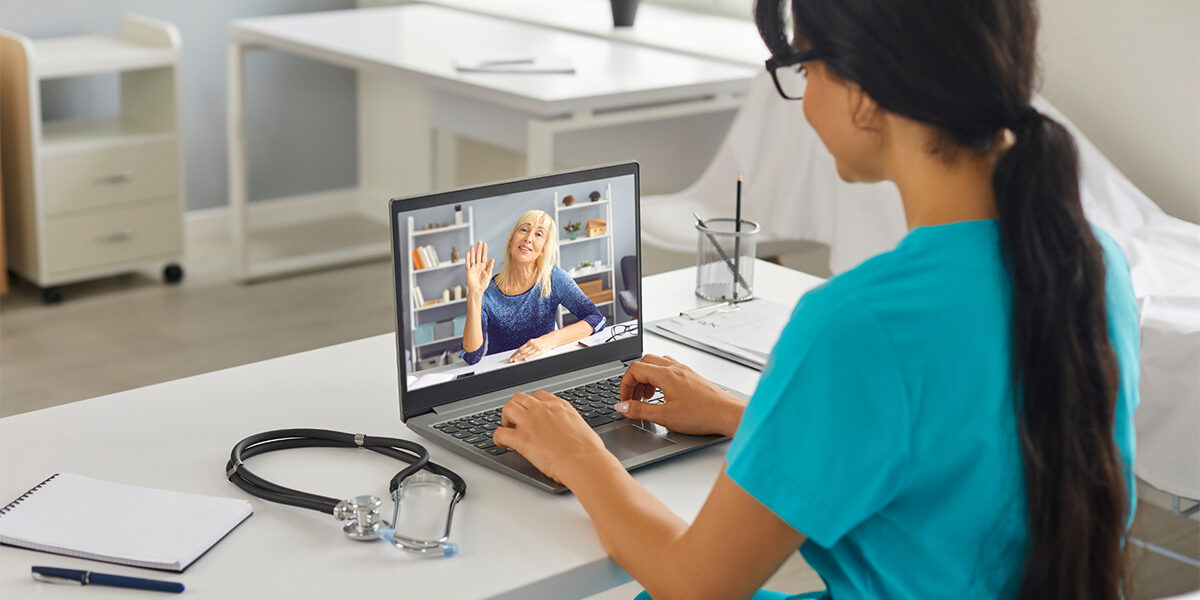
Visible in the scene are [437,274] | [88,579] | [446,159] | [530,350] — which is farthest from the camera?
[446,159]

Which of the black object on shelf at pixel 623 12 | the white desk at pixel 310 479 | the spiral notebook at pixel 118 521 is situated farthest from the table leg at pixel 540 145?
the spiral notebook at pixel 118 521

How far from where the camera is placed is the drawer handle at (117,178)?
3.62 meters

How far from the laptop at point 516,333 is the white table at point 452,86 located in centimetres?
146

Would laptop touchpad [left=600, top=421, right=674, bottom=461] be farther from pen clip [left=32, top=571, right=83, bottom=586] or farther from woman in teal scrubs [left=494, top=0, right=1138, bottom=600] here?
pen clip [left=32, top=571, right=83, bottom=586]

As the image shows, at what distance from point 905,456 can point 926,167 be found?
209 mm

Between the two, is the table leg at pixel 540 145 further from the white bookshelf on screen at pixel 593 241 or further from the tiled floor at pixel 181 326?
the white bookshelf on screen at pixel 593 241

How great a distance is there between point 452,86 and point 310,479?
1.95 m

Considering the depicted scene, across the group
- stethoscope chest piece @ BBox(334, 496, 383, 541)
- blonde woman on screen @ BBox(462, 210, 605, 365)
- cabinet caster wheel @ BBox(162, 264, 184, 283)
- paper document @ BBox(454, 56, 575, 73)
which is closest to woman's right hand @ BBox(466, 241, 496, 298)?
blonde woman on screen @ BBox(462, 210, 605, 365)

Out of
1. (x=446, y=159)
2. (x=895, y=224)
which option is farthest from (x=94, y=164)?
(x=895, y=224)

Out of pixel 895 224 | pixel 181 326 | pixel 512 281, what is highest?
pixel 512 281

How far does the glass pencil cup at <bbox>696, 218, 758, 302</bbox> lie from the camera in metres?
1.65

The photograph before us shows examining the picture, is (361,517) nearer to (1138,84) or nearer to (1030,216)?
(1030,216)

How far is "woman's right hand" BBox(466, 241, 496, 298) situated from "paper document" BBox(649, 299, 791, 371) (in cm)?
38

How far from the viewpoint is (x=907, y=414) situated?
2.71ft
